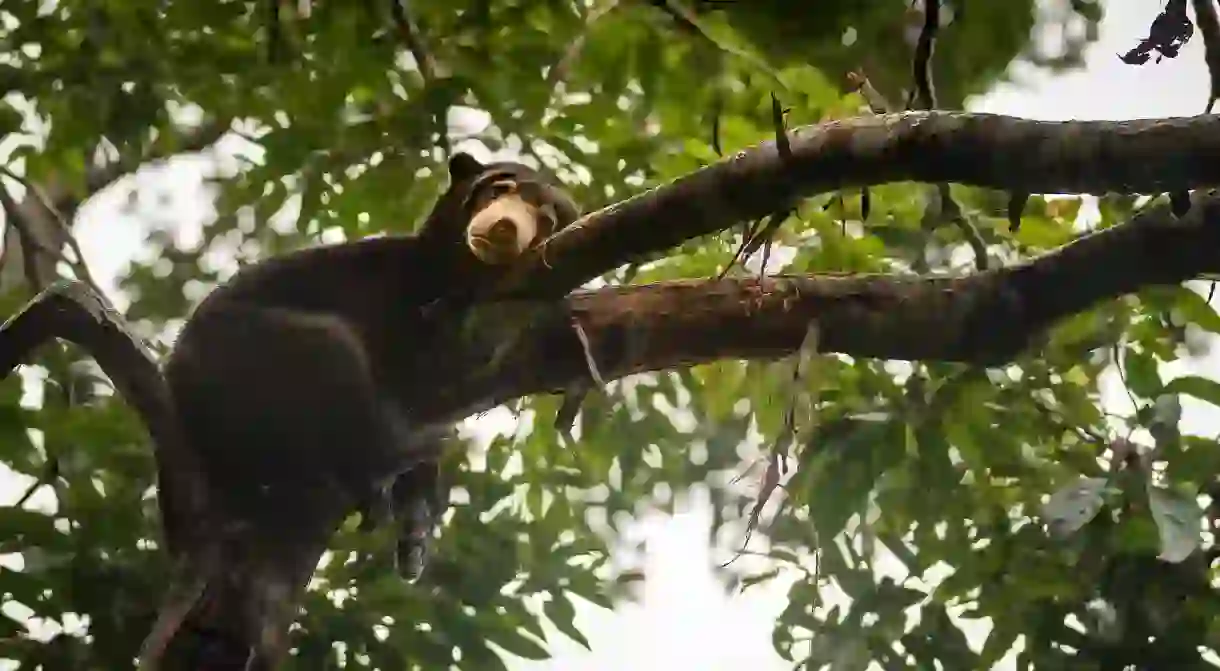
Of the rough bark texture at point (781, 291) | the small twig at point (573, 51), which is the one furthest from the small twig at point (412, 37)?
the rough bark texture at point (781, 291)

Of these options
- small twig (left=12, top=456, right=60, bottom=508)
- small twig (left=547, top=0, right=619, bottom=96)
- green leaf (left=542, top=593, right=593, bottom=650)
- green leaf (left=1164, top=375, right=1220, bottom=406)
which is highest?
small twig (left=547, top=0, right=619, bottom=96)

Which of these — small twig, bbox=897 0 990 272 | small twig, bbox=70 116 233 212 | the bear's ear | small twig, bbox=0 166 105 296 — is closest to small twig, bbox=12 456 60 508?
small twig, bbox=0 166 105 296

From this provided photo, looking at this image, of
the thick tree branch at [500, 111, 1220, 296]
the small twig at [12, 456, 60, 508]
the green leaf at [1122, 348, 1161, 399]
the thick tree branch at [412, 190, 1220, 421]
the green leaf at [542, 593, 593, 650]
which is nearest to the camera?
the thick tree branch at [500, 111, 1220, 296]

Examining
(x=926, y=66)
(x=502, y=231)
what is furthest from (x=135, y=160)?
(x=926, y=66)

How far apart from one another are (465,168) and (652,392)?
1.29ft

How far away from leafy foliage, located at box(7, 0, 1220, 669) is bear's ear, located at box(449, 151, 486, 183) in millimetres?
19

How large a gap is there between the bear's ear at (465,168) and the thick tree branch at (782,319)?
9.9 inches

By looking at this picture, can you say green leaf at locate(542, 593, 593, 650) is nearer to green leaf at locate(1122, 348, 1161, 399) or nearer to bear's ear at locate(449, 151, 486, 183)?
bear's ear at locate(449, 151, 486, 183)

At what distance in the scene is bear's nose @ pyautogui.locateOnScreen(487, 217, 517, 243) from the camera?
3.88 feet

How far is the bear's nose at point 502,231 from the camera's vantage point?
46.6 inches

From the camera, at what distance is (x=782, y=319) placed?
1136mm

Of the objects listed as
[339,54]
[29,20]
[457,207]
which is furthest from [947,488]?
[29,20]

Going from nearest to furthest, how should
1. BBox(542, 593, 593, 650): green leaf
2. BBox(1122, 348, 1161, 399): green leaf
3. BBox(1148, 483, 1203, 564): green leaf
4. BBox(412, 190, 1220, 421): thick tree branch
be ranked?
1. BBox(1148, 483, 1203, 564): green leaf
2. BBox(412, 190, 1220, 421): thick tree branch
3. BBox(1122, 348, 1161, 399): green leaf
4. BBox(542, 593, 593, 650): green leaf

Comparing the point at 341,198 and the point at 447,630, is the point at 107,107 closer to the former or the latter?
the point at 341,198
